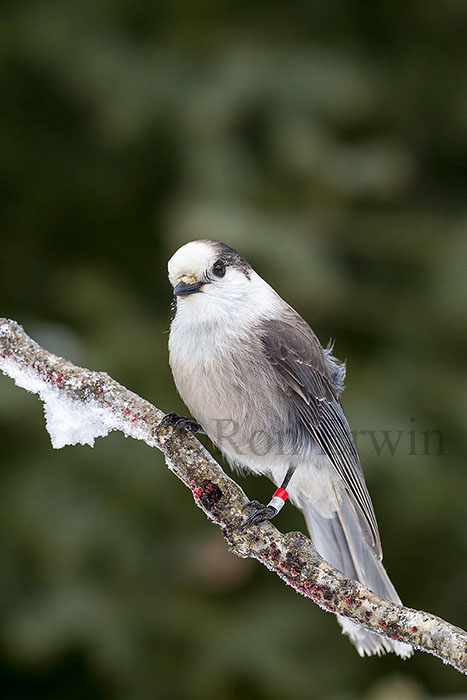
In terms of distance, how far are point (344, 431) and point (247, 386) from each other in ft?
1.16

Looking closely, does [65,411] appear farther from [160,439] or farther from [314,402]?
[314,402]

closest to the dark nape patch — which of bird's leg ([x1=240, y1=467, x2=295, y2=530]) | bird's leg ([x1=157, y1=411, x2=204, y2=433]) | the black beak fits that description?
the black beak

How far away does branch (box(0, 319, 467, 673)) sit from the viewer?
5.07ft

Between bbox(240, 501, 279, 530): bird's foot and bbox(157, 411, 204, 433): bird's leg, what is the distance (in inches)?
9.7

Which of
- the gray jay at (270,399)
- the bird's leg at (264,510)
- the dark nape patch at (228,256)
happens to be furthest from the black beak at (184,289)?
the bird's leg at (264,510)

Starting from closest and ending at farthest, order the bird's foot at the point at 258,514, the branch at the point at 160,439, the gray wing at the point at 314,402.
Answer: the branch at the point at 160,439 → the bird's foot at the point at 258,514 → the gray wing at the point at 314,402

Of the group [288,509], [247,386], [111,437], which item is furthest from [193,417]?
[288,509]

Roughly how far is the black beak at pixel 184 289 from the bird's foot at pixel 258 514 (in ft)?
1.63

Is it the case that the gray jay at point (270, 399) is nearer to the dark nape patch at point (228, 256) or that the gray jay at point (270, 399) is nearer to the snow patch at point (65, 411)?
the dark nape patch at point (228, 256)

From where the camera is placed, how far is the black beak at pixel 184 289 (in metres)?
1.80

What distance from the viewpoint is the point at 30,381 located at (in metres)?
1.72

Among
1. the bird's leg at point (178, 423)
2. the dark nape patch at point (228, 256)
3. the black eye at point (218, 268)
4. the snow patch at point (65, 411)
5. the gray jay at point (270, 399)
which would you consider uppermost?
the dark nape patch at point (228, 256)

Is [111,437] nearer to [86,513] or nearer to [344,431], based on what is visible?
[86,513]

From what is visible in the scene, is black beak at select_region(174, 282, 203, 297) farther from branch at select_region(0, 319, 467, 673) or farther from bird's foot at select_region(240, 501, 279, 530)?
bird's foot at select_region(240, 501, 279, 530)
